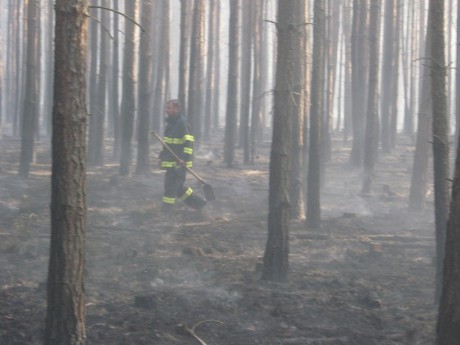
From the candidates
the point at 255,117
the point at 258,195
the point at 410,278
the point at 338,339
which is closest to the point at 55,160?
the point at 338,339

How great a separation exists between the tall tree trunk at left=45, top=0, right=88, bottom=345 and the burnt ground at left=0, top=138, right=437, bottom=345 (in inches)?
54.4

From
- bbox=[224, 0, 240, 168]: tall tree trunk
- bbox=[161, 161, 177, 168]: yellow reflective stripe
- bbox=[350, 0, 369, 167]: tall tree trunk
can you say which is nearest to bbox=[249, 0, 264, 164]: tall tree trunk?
bbox=[224, 0, 240, 168]: tall tree trunk

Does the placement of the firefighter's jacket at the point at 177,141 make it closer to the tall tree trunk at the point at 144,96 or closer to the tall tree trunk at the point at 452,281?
the tall tree trunk at the point at 144,96

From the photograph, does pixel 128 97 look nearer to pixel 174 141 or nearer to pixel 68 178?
pixel 174 141

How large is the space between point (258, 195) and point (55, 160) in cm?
1199

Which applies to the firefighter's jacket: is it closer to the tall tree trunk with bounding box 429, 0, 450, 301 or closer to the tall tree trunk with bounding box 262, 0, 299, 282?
the tall tree trunk with bounding box 262, 0, 299, 282

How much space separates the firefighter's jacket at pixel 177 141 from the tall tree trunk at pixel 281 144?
14.4 feet

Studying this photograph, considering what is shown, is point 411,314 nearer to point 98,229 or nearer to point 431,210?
point 98,229

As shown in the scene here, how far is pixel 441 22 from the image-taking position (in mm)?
8867

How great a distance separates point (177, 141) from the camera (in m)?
14.4

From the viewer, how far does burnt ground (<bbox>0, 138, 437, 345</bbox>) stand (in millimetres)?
8203

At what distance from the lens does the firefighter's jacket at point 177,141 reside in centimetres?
1430

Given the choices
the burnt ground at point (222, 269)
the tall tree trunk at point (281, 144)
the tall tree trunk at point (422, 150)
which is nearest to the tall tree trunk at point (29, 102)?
the burnt ground at point (222, 269)

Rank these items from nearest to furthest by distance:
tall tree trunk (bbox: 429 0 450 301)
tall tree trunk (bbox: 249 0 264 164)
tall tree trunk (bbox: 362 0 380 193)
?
tall tree trunk (bbox: 429 0 450 301) → tall tree trunk (bbox: 362 0 380 193) → tall tree trunk (bbox: 249 0 264 164)
